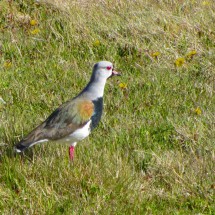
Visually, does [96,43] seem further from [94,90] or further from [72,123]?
[72,123]

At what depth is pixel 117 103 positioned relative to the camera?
7379 millimetres

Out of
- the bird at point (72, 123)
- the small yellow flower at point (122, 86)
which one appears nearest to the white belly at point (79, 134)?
the bird at point (72, 123)

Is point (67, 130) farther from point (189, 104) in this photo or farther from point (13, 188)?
point (189, 104)

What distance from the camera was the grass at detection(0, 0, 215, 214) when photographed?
5512 millimetres

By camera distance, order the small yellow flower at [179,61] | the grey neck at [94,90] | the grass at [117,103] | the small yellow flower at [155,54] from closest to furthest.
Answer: the grass at [117,103]
the grey neck at [94,90]
the small yellow flower at [179,61]
the small yellow flower at [155,54]

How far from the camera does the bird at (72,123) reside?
5.91m

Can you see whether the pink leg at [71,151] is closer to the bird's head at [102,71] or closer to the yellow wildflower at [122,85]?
the bird's head at [102,71]

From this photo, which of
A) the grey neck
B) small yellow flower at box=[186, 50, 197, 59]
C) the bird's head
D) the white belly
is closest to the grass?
small yellow flower at box=[186, 50, 197, 59]

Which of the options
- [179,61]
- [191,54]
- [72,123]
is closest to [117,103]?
[179,61]

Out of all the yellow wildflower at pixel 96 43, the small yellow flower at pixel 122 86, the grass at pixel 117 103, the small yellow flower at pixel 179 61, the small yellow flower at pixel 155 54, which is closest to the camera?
the grass at pixel 117 103

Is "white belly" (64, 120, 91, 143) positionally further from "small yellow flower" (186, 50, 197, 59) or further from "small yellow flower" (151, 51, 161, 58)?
"small yellow flower" (186, 50, 197, 59)

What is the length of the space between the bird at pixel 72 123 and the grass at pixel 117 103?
0.18 meters

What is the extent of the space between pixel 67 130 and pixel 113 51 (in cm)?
288

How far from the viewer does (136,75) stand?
27.1ft
